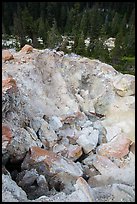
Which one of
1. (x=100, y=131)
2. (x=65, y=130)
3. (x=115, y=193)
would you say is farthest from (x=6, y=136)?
(x=100, y=131)

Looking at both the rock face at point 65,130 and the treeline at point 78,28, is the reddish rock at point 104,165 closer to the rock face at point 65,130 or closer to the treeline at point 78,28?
the rock face at point 65,130

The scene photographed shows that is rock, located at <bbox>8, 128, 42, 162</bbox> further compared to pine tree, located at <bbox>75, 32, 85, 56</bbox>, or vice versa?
pine tree, located at <bbox>75, 32, 85, 56</bbox>

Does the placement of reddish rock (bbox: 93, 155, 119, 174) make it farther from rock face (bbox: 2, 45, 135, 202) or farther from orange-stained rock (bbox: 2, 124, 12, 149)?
orange-stained rock (bbox: 2, 124, 12, 149)

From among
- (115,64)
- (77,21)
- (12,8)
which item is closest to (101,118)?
(115,64)

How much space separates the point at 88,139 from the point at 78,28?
44.2 meters

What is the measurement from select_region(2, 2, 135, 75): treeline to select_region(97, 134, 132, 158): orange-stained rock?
26.3 m

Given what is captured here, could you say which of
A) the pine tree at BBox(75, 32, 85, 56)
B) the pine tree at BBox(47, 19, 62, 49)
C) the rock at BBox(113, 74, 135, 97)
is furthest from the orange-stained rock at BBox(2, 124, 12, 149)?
the pine tree at BBox(75, 32, 85, 56)

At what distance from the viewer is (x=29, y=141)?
19781 mm

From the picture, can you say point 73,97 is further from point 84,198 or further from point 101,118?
point 84,198

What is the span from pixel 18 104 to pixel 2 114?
1940mm

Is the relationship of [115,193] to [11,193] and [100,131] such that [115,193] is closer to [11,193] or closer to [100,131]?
[11,193]

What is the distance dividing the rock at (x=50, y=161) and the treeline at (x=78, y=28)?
97.4 ft

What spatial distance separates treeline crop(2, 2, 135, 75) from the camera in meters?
51.3

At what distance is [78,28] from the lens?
63.5 m
